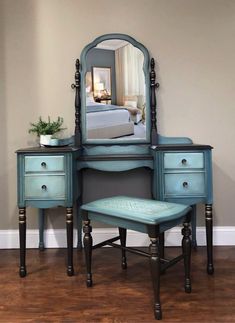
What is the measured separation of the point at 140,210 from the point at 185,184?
0.55 m

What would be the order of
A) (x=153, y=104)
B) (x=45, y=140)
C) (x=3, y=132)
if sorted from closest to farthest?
(x=45, y=140), (x=153, y=104), (x=3, y=132)

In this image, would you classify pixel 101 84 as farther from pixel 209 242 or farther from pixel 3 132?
pixel 209 242

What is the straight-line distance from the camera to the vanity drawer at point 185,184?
7.81 feet

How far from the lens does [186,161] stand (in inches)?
93.9

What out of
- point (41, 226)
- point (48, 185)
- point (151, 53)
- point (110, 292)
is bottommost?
point (110, 292)

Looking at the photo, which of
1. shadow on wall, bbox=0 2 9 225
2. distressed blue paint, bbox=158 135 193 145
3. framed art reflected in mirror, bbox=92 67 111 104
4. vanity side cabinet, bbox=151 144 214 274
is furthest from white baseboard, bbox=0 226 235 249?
framed art reflected in mirror, bbox=92 67 111 104

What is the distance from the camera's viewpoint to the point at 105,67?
2.77 m

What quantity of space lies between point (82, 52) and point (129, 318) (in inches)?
78.5

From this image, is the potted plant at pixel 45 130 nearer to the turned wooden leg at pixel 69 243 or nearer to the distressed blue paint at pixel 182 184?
the turned wooden leg at pixel 69 243

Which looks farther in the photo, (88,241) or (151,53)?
(151,53)

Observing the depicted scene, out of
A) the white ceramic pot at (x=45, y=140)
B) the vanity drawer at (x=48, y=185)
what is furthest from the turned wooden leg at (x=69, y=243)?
the white ceramic pot at (x=45, y=140)

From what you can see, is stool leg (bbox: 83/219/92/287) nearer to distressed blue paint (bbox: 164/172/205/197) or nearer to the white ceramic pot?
distressed blue paint (bbox: 164/172/205/197)

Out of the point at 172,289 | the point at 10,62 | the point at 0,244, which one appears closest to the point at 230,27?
the point at 10,62

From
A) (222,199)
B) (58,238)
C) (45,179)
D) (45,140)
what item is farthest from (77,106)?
(222,199)
